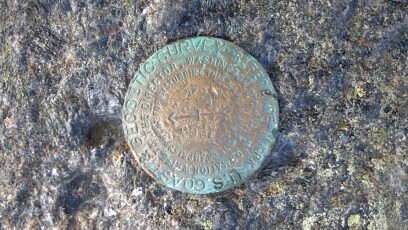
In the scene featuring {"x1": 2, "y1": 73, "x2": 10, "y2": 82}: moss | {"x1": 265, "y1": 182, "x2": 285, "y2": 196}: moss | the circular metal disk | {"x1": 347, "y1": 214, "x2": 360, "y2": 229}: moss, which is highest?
{"x1": 2, "y1": 73, "x2": 10, "y2": 82}: moss

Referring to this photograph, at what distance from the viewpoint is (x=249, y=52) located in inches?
74.1

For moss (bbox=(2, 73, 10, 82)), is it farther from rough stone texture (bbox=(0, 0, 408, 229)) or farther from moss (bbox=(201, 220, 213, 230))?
moss (bbox=(201, 220, 213, 230))

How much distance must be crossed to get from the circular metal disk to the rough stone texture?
0.06 meters

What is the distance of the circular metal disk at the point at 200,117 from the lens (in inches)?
71.7

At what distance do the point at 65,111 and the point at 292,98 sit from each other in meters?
0.95

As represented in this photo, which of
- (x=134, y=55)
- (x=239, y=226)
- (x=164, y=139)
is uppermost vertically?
(x=134, y=55)

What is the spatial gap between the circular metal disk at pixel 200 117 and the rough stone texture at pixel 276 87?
65 mm

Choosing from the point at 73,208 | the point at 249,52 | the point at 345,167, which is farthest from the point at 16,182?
the point at 345,167

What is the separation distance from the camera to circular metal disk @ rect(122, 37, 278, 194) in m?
1.82

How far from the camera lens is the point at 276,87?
1881mm

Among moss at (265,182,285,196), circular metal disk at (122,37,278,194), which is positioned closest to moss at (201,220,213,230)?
circular metal disk at (122,37,278,194)

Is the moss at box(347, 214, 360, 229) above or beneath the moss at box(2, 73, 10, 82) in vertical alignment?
beneath

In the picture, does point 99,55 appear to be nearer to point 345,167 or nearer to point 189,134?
point 189,134

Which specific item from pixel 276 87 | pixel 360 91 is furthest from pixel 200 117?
pixel 360 91
